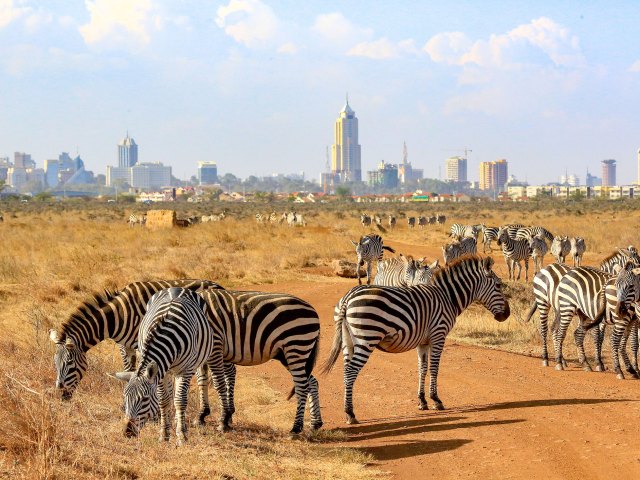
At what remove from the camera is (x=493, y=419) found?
10.7 m

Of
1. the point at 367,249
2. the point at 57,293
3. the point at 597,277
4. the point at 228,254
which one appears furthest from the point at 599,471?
the point at 228,254

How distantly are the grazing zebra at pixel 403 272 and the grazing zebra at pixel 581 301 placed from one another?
3079 millimetres

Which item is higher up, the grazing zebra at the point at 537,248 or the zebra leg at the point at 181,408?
the grazing zebra at the point at 537,248

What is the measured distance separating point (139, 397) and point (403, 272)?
1037 centimetres

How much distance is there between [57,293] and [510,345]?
35.3ft

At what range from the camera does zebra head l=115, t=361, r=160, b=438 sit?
311 inches

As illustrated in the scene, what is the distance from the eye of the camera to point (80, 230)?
139 ft

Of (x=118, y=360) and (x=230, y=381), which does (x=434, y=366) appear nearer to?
(x=230, y=381)

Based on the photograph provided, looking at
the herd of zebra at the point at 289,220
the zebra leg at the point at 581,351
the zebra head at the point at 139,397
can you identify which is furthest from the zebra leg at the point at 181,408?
the herd of zebra at the point at 289,220

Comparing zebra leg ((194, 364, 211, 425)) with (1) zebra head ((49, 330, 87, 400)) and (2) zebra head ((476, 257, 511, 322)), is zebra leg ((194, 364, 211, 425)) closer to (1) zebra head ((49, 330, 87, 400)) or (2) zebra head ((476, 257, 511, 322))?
(1) zebra head ((49, 330, 87, 400))

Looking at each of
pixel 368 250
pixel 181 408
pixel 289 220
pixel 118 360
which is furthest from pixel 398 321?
pixel 289 220

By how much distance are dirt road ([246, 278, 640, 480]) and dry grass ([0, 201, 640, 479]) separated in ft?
2.09

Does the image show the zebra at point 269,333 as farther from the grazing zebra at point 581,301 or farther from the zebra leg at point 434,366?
the grazing zebra at point 581,301

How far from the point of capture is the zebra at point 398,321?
35.4 feet
